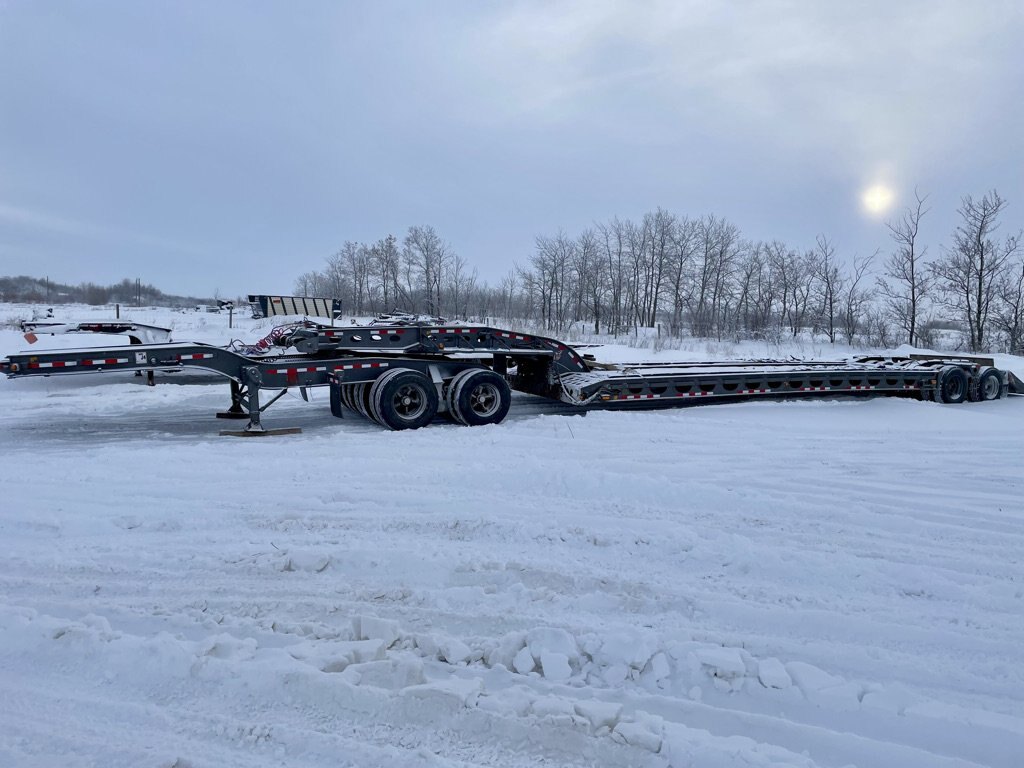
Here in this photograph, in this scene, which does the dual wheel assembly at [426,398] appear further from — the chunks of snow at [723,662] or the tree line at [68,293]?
the tree line at [68,293]

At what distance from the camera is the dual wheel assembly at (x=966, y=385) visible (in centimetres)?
1162

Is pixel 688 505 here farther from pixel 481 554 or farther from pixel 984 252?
pixel 984 252

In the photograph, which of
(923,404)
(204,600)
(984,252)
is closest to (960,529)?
(204,600)

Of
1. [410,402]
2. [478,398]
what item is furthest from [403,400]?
[478,398]

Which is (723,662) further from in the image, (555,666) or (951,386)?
(951,386)

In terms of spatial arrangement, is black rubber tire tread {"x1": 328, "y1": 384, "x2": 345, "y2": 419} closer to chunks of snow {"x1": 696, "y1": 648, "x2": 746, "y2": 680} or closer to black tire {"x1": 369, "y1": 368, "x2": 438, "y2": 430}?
black tire {"x1": 369, "y1": 368, "x2": 438, "y2": 430}

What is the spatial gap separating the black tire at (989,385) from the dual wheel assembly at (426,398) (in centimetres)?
947

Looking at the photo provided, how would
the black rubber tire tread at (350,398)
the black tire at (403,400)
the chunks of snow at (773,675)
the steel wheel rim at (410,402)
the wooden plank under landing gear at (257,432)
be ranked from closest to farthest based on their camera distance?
the chunks of snow at (773,675) < the wooden plank under landing gear at (257,432) < the black tire at (403,400) < the steel wheel rim at (410,402) < the black rubber tire tread at (350,398)

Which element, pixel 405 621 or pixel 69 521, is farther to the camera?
pixel 69 521

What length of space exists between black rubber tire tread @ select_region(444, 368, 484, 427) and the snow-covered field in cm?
205

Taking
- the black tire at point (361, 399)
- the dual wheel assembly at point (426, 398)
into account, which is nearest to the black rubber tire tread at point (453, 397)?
the dual wheel assembly at point (426, 398)

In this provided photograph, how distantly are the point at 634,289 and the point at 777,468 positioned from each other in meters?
44.2

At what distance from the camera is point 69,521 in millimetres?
4609

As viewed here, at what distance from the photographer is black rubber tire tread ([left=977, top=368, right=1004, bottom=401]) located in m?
12.0
